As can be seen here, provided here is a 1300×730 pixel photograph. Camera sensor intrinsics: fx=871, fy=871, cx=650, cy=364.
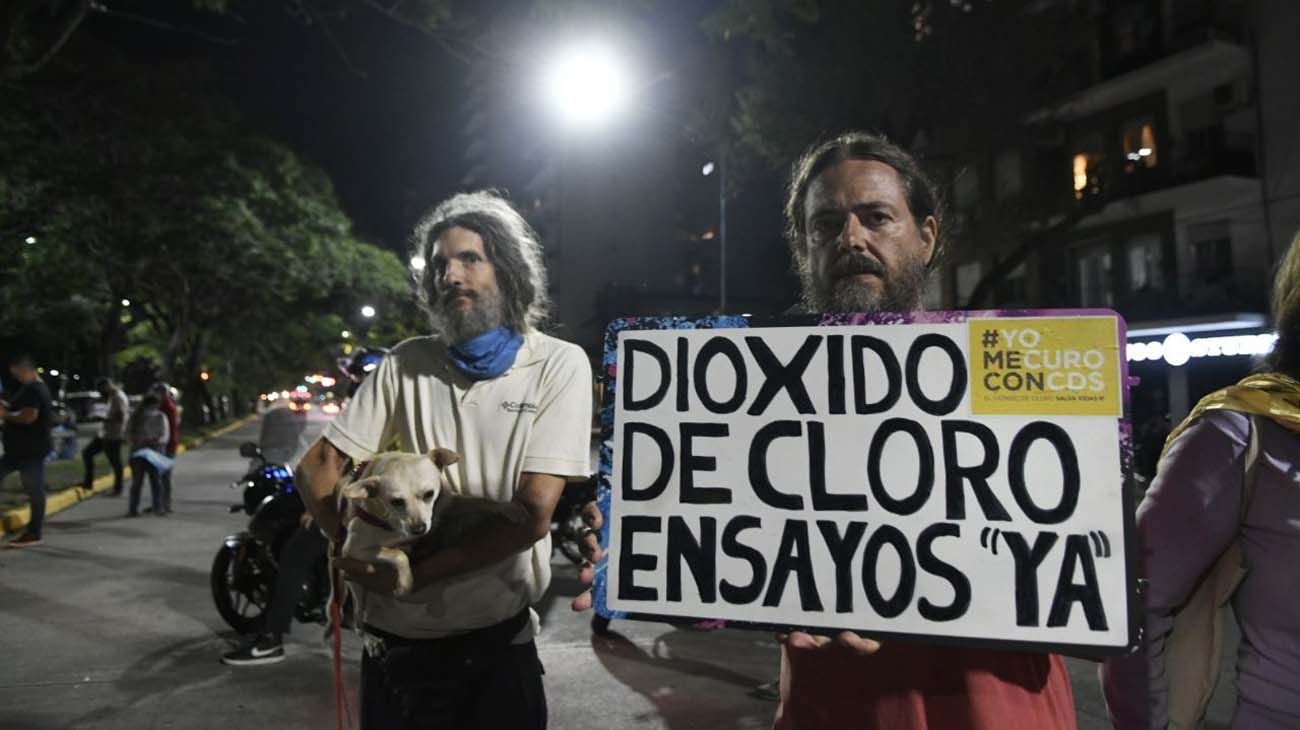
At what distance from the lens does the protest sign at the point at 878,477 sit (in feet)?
4.87

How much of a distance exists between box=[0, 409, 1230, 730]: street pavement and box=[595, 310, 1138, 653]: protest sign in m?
3.27

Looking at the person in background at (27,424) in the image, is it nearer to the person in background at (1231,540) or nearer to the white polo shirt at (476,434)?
the white polo shirt at (476,434)

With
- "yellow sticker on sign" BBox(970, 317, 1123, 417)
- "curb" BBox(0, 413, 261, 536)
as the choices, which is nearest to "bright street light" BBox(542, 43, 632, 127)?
"yellow sticker on sign" BBox(970, 317, 1123, 417)

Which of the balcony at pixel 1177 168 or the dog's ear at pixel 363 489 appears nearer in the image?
the dog's ear at pixel 363 489

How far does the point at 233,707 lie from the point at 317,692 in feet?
1.45

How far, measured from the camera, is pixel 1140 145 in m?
22.1

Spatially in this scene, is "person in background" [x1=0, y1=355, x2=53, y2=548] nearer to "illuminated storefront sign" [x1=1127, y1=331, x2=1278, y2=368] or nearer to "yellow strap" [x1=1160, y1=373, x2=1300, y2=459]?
"yellow strap" [x1=1160, y1=373, x2=1300, y2=459]

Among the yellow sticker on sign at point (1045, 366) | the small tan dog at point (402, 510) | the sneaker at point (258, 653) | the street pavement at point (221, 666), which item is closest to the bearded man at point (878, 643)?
the yellow sticker on sign at point (1045, 366)

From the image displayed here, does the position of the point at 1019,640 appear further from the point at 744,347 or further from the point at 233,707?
the point at 233,707

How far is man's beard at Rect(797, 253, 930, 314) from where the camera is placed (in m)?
1.78

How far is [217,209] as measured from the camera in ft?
65.1

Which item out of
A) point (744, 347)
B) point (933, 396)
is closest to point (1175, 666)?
point (933, 396)

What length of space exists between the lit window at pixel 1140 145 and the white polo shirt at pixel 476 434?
903 inches

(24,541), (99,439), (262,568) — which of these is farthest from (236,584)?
(99,439)
